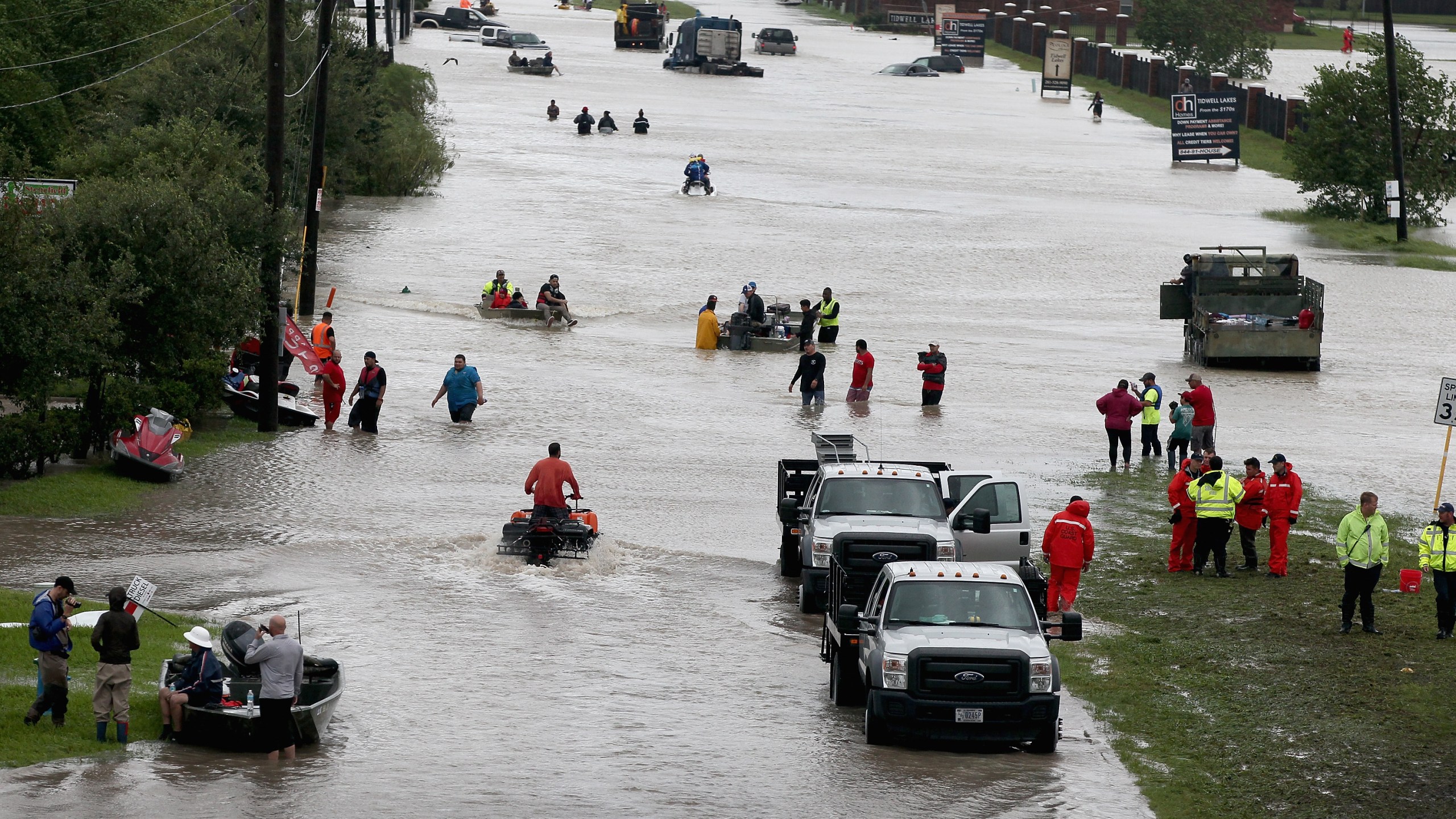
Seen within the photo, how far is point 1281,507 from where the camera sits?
21.0m

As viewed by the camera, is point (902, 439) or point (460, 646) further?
point (902, 439)

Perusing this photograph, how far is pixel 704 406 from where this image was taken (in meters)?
31.6

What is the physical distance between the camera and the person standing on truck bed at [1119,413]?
27359mm

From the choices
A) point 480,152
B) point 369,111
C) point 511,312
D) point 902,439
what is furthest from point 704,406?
point 480,152

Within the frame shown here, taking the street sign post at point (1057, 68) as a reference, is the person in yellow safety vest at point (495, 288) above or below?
below

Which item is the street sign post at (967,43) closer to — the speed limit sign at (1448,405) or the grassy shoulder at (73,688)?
the speed limit sign at (1448,405)

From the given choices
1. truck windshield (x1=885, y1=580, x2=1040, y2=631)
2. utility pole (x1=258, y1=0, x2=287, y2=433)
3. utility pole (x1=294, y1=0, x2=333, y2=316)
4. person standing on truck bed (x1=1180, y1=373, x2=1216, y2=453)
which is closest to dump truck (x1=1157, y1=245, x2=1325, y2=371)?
person standing on truck bed (x1=1180, y1=373, x2=1216, y2=453)

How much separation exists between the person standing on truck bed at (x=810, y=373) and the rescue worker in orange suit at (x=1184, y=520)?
10094 millimetres

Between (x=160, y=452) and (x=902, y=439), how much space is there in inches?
455

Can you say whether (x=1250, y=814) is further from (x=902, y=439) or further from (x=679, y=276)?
(x=679, y=276)

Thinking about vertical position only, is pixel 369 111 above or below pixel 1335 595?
above

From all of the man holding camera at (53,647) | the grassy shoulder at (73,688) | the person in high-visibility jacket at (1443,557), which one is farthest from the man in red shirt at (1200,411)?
the man holding camera at (53,647)

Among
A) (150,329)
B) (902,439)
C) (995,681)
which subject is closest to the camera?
(995,681)

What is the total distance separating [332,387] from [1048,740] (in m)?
17.0
